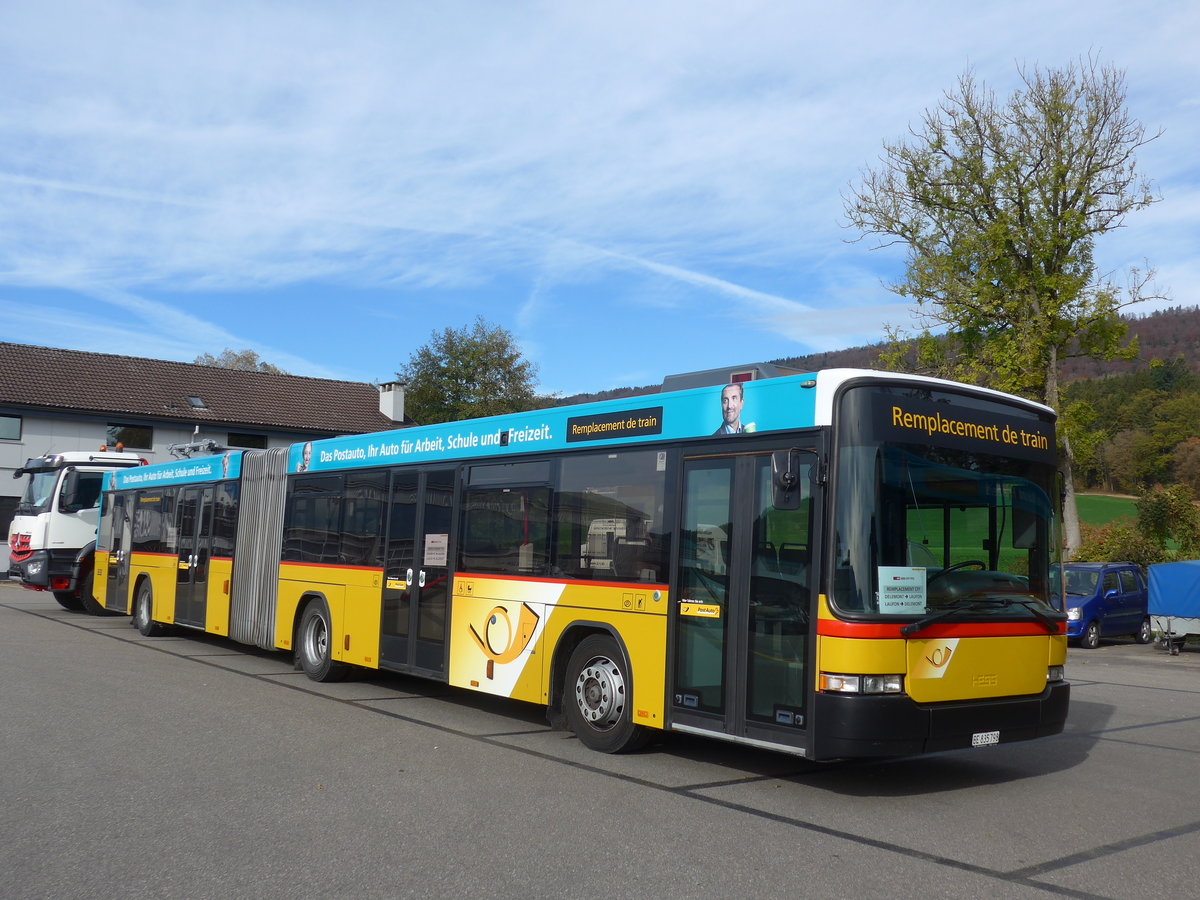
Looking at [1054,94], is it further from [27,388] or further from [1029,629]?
[27,388]

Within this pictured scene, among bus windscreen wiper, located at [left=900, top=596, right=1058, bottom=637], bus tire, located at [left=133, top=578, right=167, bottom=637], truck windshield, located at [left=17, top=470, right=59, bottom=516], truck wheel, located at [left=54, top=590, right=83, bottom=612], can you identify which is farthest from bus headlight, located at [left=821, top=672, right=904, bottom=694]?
truck wheel, located at [left=54, top=590, right=83, bottom=612]

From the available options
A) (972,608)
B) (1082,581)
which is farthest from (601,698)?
(1082,581)

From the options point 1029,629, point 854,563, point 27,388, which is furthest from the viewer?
point 27,388

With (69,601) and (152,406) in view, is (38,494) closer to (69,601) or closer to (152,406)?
(69,601)

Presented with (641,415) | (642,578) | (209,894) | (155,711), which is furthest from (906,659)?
(155,711)

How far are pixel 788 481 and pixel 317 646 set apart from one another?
7.83 metres

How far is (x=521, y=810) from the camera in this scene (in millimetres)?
6684

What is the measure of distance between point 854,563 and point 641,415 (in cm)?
250

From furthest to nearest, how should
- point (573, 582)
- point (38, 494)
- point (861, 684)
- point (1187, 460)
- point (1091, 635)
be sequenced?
point (1187, 460) < point (38, 494) < point (1091, 635) < point (573, 582) < point (861, 684)

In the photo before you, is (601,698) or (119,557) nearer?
(601,698)

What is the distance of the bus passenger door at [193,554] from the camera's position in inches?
638

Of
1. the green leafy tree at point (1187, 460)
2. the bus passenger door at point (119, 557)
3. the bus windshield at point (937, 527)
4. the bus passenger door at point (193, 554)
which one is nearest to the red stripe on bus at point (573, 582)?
the bus windshield at point (937, 527)

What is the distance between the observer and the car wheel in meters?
22.3

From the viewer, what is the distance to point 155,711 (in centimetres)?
1016
